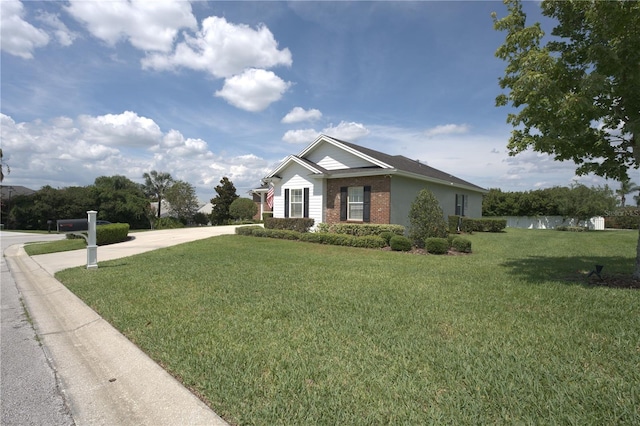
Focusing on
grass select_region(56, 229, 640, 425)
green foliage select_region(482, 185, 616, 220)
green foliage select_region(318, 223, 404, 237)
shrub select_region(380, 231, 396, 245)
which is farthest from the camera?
green foliage select_region(482, 185, 616, 220)

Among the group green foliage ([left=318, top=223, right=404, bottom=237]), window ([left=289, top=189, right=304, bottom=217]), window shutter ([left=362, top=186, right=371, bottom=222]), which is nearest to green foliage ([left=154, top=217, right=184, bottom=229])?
window ([left=289, top=189, right=304, bottom=217])

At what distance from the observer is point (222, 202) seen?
154 ft

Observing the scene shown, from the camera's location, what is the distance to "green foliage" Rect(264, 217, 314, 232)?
17328mm

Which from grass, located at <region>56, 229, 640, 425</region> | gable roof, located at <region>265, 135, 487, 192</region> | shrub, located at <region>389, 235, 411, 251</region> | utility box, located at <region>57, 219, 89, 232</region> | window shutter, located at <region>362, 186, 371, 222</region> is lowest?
grass, located at <region>56, 229, 640, 425</region>

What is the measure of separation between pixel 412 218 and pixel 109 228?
601 inches

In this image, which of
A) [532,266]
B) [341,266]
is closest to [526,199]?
[532,266]

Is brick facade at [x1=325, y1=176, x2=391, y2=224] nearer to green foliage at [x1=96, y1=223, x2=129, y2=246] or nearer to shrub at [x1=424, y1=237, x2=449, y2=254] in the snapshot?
shrub at [x1=424, y1=237, x2=449, y2=254]

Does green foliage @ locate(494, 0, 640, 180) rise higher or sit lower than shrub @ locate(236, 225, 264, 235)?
higher

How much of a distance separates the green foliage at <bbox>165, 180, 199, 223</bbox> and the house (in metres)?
26.7

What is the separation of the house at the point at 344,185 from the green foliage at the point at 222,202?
28690 millimetres

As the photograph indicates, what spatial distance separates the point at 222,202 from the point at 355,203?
33.9m

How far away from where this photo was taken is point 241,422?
2570mm

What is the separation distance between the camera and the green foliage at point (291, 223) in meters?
17.3

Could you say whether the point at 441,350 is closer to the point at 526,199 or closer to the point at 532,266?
the point at 532,266
